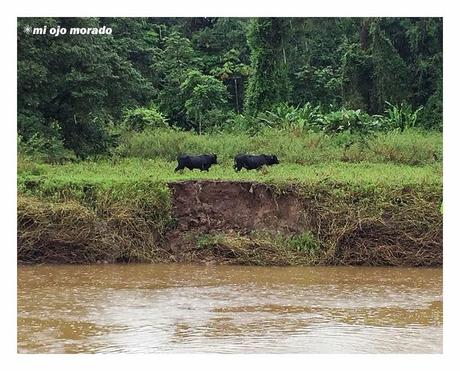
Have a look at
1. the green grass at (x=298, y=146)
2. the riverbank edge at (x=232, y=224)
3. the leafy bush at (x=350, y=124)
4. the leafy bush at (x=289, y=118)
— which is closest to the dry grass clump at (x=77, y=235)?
the riverbank edge at (x=232, y=224)

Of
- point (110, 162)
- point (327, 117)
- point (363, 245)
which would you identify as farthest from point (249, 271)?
point (327, 117)

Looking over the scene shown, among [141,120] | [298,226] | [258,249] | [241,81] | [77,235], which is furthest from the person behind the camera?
[241,81]

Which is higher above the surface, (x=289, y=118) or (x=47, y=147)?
(x=289, y=118)

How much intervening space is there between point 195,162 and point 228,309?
4.95 meters

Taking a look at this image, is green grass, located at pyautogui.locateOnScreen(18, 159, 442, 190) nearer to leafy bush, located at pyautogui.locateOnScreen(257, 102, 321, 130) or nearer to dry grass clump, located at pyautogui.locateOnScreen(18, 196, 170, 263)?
dry grass clump, located at pyautogui.locateOnScreen(18, 196, 170, 263)

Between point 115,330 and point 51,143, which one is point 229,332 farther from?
point 51,143

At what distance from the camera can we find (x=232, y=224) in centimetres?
1149

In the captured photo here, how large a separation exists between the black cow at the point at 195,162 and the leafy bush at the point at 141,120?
3495 mm

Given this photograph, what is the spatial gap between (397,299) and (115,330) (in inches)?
126

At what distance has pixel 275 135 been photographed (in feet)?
51.4

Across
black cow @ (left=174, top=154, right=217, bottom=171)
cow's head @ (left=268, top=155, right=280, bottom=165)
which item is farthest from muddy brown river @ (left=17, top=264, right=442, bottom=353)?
cow's head @ (left=268, top=155, right=280, bottom=165)

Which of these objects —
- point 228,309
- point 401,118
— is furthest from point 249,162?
point 401,118

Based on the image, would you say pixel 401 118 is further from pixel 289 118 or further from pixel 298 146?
pixel 298 146

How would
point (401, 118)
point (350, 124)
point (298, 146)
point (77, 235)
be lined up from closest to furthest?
point (77, 235), point (298, 146), point (350, 124), point (401, 118)
